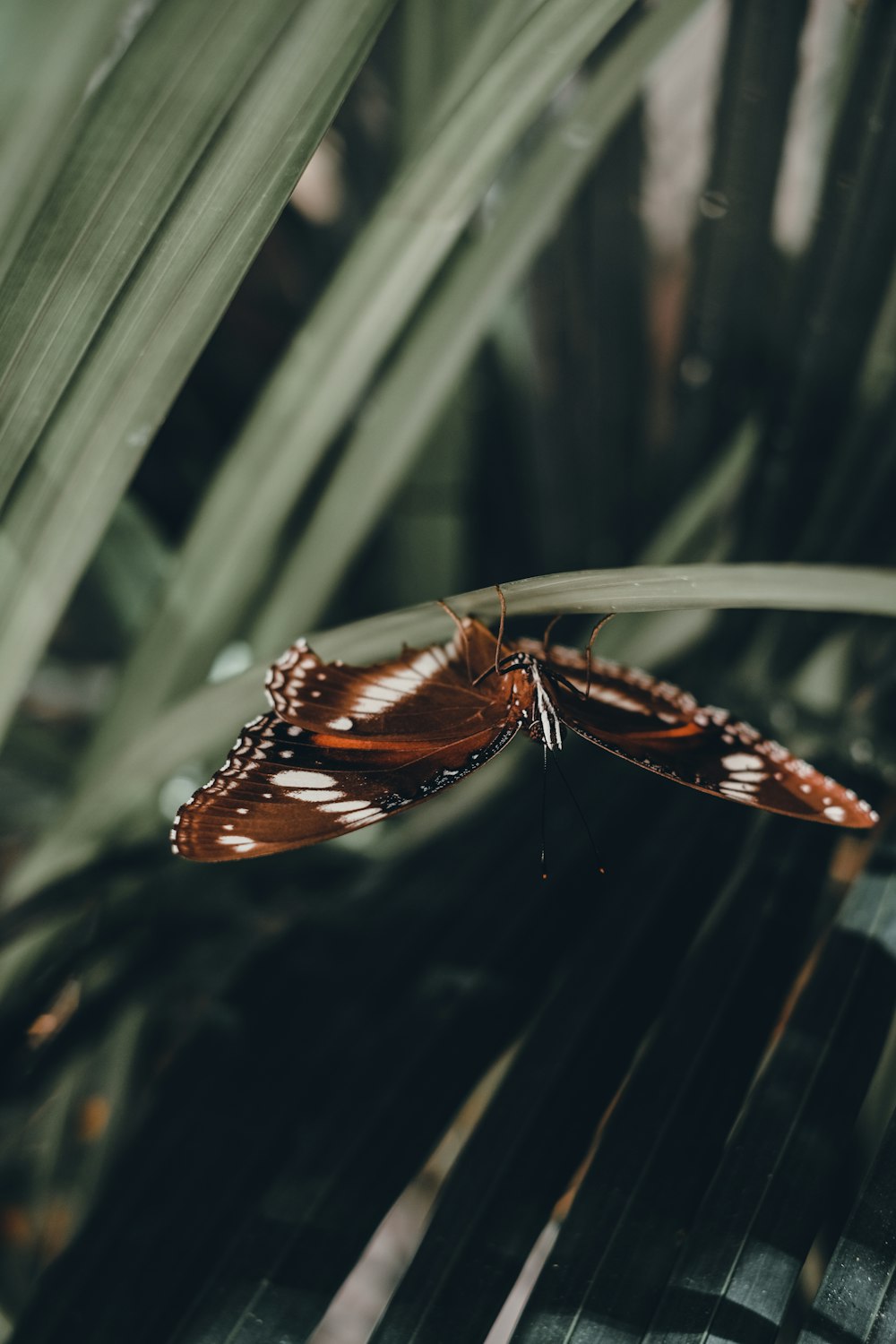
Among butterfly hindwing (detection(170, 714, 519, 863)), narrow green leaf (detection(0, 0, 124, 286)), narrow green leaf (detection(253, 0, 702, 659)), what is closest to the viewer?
narrow green leaf (detection(0, 0, 124, 286))

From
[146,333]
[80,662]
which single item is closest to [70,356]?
[146,333]

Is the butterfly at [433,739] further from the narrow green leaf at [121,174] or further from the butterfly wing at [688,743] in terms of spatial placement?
the narrow green leaf at [121,174]

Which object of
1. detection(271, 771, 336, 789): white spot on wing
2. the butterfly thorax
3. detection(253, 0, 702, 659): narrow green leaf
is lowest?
detection(271, 771, 336, 789): white spot on wing

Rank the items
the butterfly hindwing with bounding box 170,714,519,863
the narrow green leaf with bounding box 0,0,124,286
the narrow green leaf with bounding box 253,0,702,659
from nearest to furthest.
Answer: the narrow green leaf with bounding box 0,0,124,286 → the butterfly hindwing with bounding box 170,714,519,863 → the narrow green leaf with bounding box 253,0,702,659

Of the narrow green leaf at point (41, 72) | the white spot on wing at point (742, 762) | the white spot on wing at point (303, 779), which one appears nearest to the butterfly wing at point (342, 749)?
the white spot on wing at point (303, 779)

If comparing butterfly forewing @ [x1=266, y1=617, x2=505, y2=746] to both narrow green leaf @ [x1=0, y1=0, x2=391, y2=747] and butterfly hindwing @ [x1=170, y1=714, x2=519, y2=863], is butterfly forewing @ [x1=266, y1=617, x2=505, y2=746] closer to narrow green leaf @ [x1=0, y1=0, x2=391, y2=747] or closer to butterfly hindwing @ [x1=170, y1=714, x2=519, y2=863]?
butterfly hindwing @ [x1=170, y1=714, x2=519, y2=863]

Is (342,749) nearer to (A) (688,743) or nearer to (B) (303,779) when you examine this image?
(B) (303,779)

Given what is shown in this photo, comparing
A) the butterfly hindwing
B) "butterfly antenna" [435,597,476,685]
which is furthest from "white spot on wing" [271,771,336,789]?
"butterfly antenna" [435,597,476,685]
